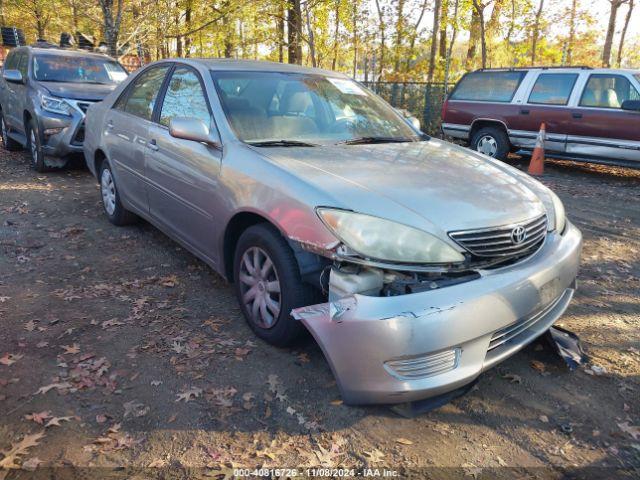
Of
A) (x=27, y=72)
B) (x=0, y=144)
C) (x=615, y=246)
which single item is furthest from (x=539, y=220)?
(x=0, y=144)

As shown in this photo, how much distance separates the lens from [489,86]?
10.1 metres

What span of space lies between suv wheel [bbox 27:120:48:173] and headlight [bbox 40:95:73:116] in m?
0.31

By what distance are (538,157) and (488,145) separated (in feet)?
4.20

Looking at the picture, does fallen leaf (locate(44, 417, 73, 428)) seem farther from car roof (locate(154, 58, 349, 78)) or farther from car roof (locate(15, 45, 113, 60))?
car roof (locate(15, 45, 113, 60))

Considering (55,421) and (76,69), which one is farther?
(76,69)

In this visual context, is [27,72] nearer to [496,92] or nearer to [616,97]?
[496,92]

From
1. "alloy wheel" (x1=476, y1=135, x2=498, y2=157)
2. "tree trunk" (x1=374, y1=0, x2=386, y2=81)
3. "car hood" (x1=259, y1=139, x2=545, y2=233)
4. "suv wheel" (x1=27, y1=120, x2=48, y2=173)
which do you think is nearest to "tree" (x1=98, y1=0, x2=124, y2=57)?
"suv wheel" (x1=27, y1=120, x2=48, y2=173)

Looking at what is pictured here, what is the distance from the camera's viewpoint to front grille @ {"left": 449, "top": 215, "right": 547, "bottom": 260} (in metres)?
2.55

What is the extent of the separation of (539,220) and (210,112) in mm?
2278

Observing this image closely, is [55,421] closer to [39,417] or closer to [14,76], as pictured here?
[39,417]

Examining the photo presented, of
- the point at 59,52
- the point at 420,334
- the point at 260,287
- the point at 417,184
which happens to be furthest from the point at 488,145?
the point at 420,334

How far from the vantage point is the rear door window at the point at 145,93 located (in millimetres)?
4471

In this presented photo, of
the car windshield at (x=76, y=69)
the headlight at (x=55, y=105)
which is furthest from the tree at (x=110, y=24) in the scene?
the headlight at (x=55, y=105)

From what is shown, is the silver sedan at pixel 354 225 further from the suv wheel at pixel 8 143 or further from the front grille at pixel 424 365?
the suv wheel at pixel 8 143
